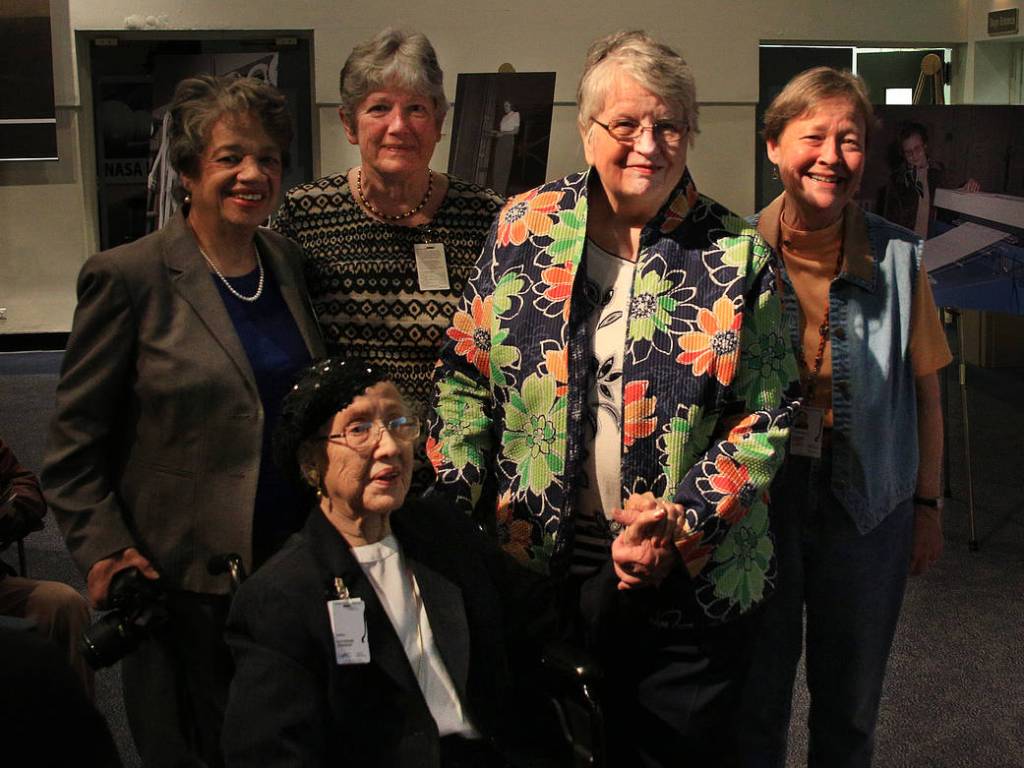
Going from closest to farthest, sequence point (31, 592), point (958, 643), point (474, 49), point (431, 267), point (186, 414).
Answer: point (186, 414) → point (431, 267) → point (31, 592) → point (958, 643) → point (474, 49)

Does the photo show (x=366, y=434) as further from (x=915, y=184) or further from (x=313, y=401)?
(x=915, y=184)

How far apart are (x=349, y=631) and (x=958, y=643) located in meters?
2.82

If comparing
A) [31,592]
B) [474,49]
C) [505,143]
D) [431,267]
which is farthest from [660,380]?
[474,49]

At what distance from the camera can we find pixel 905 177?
15.0 ft

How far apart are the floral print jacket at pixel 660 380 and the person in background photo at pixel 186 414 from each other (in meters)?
0.37

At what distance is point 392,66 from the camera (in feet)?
7.47

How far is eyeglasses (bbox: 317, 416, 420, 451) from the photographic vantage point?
1.88 meters

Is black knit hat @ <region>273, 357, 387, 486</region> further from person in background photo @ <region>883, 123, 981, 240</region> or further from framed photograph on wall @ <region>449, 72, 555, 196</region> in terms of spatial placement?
framed photograph on wall @ <region>449, 72, 555, 196</region>

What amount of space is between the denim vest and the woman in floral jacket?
34cm

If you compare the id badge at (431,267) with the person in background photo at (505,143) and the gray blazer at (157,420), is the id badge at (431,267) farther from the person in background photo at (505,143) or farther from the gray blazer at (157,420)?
the person in background photo at (505,143)

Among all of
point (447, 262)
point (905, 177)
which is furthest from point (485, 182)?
point (447, 262)

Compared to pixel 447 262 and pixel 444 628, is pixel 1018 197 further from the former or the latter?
pixel 444 628

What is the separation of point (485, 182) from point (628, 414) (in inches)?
179

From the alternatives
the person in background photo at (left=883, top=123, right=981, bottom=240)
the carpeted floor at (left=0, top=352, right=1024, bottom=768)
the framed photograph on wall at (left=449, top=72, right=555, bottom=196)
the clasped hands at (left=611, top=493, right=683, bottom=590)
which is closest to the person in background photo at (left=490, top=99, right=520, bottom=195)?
the framed photograph on wall at (left=449, top=72, right=555, bottom=196)
